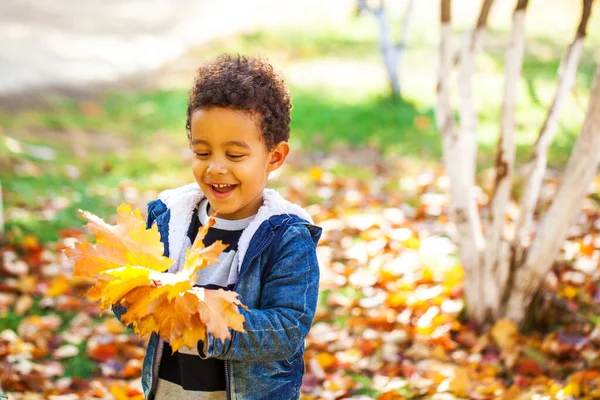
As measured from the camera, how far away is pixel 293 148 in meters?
6.33

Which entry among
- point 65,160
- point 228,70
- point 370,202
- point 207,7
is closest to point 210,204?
point 228,70

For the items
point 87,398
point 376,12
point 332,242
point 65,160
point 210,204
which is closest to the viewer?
point 210,204

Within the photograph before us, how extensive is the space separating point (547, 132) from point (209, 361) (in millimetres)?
1990

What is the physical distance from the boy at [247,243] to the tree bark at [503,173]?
5.19 feet

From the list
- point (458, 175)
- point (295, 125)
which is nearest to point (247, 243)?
point (458, 175)

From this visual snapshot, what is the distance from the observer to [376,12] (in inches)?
257

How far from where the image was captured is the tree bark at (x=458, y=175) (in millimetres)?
3244

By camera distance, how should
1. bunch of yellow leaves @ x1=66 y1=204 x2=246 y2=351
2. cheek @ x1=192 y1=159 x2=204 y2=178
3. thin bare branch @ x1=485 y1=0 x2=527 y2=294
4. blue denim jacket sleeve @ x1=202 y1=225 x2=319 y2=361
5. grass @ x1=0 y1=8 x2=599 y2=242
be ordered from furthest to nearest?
grass @ x1=0 y1=8 x2=599 y2=242 → thin bare branch @ x1=485 y1=0 x2=527 y2=294 → cheek @ x1=192 y1=159 x2=204 y2=178 → blue denim jacket sleeve @ x1=202 y1=225 x2=319 y2=361 → bunch of yellow leaves @ x1=66 y1=204 x2=246 y2=351

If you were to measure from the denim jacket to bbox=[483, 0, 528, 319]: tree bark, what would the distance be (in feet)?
5.29

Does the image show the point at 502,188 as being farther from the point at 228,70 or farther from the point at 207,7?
the point at 207,7

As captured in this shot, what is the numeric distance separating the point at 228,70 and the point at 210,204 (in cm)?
37

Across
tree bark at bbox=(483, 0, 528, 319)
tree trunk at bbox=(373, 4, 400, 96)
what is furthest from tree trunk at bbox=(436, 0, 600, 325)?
tree trunk at bbox=(373, 4, 400, 96)

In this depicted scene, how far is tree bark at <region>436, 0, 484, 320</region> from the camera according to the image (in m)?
3.24

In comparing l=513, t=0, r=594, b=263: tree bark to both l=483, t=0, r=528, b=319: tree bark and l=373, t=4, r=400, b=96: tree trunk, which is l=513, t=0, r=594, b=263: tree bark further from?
l=373, t=4, r=400, b=96: tree trunk
